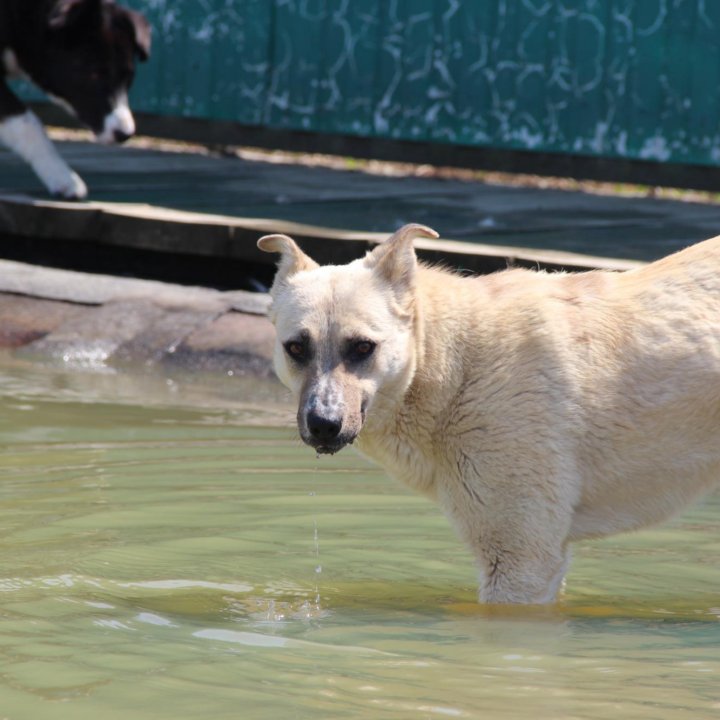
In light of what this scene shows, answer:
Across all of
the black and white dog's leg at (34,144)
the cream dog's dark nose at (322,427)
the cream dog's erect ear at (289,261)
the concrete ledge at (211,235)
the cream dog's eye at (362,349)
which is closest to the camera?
the cream dog's dark nose at (322,427)

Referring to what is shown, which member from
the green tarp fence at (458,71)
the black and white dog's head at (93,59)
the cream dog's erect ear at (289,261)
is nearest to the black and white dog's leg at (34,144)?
the black and white dog's head at (93,59)

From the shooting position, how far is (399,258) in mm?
4750

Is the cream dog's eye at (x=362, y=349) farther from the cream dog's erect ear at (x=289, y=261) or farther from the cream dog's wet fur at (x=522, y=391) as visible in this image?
the cream dog's erect ear at (x=289, y=261)

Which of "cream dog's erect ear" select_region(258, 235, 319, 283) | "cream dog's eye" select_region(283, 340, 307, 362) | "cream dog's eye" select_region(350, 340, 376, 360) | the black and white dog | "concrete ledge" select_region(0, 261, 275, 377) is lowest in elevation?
"concrete ledge" select_region(0, 261, 275, 377)

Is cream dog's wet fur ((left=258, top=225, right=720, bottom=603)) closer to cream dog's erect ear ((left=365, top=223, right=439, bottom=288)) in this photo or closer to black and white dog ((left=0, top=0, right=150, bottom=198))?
cream dog's erect ear ((left=365, top=223, right=439, bottom=288))

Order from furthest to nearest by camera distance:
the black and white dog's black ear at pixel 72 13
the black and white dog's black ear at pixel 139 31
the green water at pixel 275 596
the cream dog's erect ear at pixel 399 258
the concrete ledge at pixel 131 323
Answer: the black and white dog's black ear at pixel 139 31 → the black and white dog's black ear at pixel 72 13 → the concrete ledge at pixel 131 323 → the cream dog's erect ear at pixel 399 258 → the green water at pixel 275 596

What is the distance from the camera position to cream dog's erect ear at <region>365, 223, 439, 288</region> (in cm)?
474

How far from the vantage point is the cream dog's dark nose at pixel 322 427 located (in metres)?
4.41

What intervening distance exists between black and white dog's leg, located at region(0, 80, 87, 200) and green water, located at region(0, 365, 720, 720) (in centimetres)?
301

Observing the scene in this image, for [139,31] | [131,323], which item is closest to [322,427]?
[131,323]

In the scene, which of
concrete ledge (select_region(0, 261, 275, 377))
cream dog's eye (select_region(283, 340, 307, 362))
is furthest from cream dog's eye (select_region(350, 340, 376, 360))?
concrete ledge (select_region(0, 261, 275, 377))

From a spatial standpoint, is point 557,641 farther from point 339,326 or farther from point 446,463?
point 339,326

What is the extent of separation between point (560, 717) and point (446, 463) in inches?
45.9

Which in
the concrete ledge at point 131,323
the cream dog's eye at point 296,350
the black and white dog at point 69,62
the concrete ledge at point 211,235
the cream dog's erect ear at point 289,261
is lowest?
the concrete ledge at point 131,323
